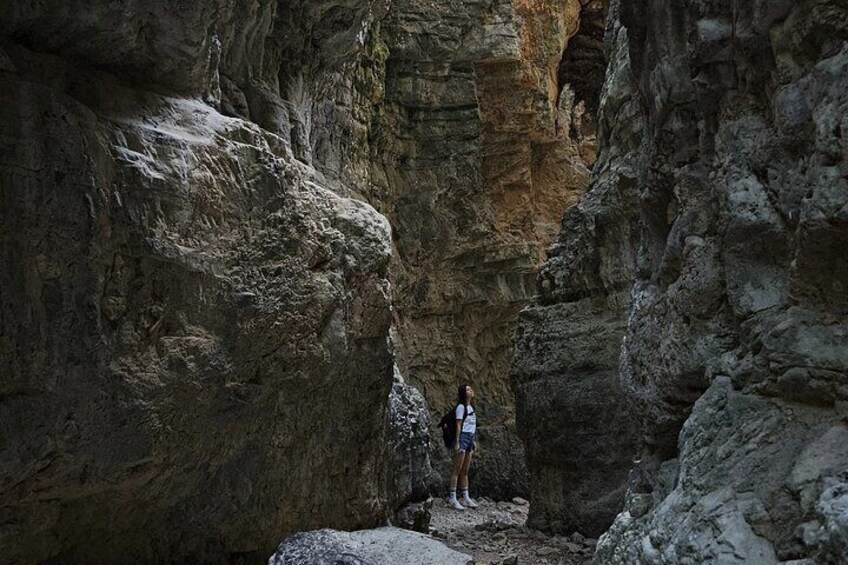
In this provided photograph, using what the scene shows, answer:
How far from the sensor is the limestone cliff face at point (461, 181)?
44.1 ft

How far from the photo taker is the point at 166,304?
4613 mm

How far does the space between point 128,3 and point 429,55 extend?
9.44 meters

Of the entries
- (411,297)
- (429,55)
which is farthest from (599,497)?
(429,55)

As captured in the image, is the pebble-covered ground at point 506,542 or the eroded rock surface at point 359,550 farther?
the pebble-covered ground at point 506,542

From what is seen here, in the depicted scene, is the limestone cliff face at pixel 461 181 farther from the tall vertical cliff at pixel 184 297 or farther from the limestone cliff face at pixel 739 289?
the limestone cliff face at pixel 739 289

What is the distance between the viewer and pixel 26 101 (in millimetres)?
4051

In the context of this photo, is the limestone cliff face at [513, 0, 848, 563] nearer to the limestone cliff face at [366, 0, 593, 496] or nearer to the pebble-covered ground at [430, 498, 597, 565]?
the pebble-covered ground at [430, 498, 597, 565]

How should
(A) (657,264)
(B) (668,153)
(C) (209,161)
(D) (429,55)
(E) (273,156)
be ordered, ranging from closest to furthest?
(B) (668,153), (A) (657,264), (C) (209,161), (E) (273,156), (D) (429,55)

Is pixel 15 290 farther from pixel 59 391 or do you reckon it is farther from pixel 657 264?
pixel 657 264

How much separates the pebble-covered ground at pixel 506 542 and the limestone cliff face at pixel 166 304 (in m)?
1.53

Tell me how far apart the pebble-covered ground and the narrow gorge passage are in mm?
45

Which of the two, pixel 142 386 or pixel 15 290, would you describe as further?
pixel 142 386

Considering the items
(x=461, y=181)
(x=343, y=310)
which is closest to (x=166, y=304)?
(x=343, y=310)

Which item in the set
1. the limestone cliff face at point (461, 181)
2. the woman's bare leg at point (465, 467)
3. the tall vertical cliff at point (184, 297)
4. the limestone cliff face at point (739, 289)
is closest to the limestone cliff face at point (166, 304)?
the tall vertical cliff at point (184, 297)
